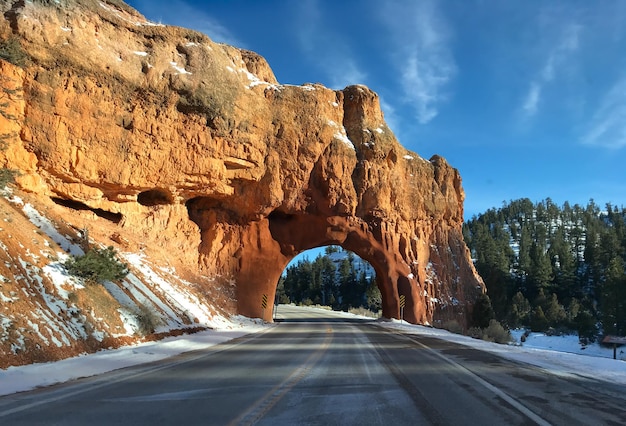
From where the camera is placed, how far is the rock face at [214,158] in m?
22.2

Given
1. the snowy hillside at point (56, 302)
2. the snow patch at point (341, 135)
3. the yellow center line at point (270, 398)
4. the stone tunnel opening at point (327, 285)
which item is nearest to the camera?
the yellow center line at point (270, 398)

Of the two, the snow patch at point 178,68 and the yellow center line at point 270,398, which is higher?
the snow patch at point 178,68

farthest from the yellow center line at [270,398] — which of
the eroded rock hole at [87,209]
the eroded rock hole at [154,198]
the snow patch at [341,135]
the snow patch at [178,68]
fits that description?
the snow patch at [341,135]

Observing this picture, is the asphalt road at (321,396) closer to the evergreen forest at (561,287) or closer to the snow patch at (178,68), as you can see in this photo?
the snow patch at (178,68)

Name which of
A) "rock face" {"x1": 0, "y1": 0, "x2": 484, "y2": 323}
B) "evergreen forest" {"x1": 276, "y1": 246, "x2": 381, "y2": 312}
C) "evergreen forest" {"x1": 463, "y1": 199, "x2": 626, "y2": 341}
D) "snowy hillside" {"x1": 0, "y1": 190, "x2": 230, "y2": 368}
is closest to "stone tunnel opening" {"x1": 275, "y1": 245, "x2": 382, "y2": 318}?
"evergreen forest" {"x1": 276, "y1": 246, "x2": 381, "y2": 312}

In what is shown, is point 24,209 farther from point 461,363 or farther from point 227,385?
point 461,363

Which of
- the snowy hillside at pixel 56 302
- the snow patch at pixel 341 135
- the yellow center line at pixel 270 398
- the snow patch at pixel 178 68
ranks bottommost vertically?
the yellow center line at pixel 270 398

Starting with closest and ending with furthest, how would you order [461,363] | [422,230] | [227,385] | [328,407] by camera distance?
[328,407], [227,385], [461,363], [422,230]

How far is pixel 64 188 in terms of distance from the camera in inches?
894

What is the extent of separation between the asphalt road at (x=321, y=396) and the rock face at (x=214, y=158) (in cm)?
1372

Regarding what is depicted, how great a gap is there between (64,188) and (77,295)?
12.7 m

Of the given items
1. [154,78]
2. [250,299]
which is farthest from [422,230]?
[154,78]

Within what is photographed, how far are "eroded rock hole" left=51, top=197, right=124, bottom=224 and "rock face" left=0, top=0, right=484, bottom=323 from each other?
0.09 m

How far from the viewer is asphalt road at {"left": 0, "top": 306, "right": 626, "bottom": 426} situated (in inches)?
204
